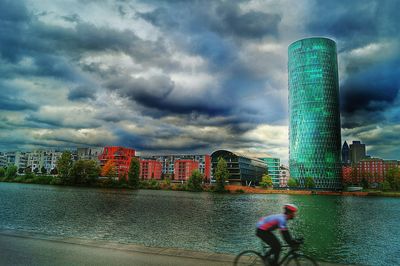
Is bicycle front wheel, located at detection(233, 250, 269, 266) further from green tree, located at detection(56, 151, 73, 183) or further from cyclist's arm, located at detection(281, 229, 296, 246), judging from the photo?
green tree, located at detection(56, 151, 73, 183)

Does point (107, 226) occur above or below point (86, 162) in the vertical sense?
below

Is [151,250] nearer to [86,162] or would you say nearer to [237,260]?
[237,260]

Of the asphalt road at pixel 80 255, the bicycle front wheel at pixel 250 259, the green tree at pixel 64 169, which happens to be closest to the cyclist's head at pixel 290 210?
the bicycle front wheel at pixel 250 259

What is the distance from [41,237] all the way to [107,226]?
2004 centimetres

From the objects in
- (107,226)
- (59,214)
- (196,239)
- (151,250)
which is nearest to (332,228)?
(196,239)

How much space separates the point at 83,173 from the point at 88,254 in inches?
6359

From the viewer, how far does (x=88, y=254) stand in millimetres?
15719

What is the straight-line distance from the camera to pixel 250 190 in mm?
178250

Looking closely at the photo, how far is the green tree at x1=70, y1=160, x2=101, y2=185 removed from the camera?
166 metres

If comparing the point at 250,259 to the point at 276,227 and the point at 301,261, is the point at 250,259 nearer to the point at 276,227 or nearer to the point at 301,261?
the point at 276,227

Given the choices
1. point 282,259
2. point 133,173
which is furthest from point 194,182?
point 282,259

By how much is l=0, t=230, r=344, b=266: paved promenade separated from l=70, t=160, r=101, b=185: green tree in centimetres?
15550

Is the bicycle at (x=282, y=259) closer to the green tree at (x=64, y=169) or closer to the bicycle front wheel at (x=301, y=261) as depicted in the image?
the bicycle front wheel at (x=301, y=261)

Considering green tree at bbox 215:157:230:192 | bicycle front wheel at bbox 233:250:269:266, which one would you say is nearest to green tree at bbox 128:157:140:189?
green tree at bbox 215:157:230:192
